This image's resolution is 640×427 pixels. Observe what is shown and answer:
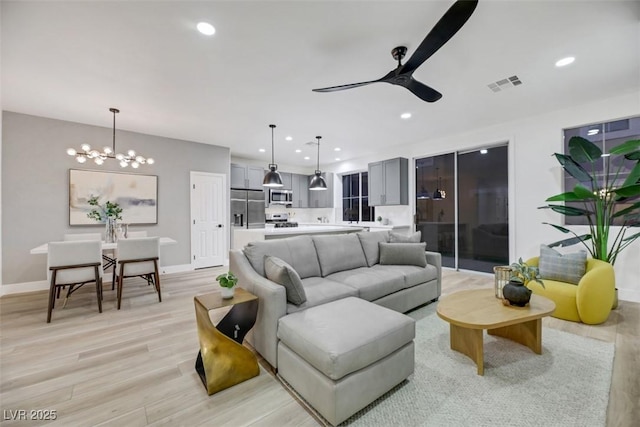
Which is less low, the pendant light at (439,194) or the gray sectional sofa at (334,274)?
the pendant light at (439,194)

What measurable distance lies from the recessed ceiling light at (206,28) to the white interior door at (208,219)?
384 cm

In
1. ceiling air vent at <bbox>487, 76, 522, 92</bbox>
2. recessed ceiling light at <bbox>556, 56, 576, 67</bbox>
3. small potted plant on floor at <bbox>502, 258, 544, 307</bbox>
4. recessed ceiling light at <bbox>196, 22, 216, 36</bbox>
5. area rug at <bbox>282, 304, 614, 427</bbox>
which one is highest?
ceiling air vent at <bbox>487, 76, 522, 92</bbox>

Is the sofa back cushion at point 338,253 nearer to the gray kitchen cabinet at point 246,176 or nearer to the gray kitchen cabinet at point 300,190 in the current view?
the gray kitchen cabinet at point 246,176

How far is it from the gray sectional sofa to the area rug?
0.68m

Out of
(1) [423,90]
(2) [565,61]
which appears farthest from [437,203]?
(1) [423,90]

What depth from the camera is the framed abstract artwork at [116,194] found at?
443 cm

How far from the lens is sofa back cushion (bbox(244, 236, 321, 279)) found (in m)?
2.50

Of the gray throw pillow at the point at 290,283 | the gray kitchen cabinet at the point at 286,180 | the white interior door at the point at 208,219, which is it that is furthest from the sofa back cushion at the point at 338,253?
the gray kitchen cabinet at the point at 286,180

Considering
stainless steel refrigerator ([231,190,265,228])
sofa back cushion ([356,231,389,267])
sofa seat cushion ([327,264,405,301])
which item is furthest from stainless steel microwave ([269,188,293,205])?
sofa seat cushion ([327,264,405,301])

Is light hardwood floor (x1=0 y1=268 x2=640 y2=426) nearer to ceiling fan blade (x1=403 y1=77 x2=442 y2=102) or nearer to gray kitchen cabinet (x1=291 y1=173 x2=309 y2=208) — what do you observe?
ceiling fan blade (x1=403 y1=77 x2=442 y2=102)

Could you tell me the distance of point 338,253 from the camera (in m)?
3.16

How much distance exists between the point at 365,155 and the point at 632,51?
4.84 meters

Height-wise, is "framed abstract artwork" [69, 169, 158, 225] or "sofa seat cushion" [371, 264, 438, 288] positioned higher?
"framed abstract artwork" [69, 169, 158, 225]

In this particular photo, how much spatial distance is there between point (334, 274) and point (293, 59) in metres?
2.33
